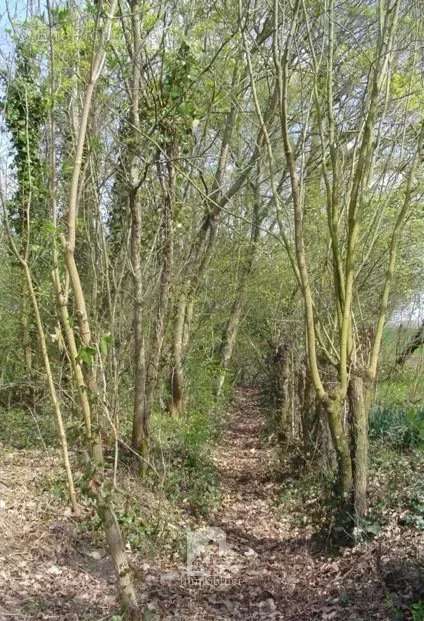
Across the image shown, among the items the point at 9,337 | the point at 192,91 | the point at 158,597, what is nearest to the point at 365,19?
the point at 192,91

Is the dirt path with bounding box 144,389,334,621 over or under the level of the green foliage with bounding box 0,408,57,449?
under

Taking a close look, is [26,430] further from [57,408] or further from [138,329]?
[57,408]

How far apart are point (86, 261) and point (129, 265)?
5.89ft

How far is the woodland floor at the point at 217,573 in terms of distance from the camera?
4254 millimetres

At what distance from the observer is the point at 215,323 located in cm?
1459

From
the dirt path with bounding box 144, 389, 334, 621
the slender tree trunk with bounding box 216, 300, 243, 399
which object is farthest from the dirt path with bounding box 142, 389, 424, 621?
the slender tree trunk with bounding box 216, 300, 243, 399

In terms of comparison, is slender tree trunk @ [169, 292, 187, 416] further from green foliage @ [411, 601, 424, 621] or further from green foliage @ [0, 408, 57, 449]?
green foliage @ [411, 601, 424, 621]

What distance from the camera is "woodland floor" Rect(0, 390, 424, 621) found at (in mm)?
4254

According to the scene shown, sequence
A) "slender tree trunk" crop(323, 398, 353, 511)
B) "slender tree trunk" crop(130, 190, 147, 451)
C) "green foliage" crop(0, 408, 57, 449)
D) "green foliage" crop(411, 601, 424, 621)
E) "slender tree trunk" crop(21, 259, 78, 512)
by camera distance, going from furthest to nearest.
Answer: "green foliage" crop(0, 408, 57, 449)
"slender tree trunk" crop(130, 190, 147, 451)
"slender tree trunk" crop(323, 398, 353, 511)
"slender tree trunk" crop(21, 259, 78, 512)
"green foliage" crop(411, 601, 424, 621)

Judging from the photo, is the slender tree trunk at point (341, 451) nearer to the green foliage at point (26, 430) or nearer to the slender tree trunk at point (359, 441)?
the slender tree trunk at point (359, 441)

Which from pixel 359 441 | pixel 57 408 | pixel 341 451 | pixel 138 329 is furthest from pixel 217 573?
pixel 138 329

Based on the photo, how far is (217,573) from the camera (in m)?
5.23

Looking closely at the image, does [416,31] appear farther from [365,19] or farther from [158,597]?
[158,597]

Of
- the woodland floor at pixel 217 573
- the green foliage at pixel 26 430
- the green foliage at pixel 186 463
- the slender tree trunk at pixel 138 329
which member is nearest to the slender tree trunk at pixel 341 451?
the woodland floor at pixel 217 573
